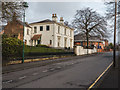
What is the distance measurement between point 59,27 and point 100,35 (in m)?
12.5

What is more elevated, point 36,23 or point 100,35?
point 36,23

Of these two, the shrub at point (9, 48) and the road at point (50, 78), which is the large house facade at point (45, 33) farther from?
the road at point (50, 78)

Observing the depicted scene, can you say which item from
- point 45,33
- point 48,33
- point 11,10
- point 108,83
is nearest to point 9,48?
point 11,10

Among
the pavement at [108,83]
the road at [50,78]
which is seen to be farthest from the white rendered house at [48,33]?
the pavement at [108,83]

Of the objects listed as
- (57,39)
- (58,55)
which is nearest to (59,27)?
(57,39)

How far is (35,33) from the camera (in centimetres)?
3966

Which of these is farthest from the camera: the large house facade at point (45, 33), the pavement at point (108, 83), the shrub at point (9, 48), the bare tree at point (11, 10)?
the large house facade at point (45, 33)

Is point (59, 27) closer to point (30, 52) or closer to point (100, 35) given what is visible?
point (100, 35)

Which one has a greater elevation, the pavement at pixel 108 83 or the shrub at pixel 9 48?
the shrub at pixel 9 48

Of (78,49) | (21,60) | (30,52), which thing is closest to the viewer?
(21,60)

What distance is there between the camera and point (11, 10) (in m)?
A: 14.3

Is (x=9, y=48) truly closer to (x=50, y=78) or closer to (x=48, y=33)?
(x=50, y=78)

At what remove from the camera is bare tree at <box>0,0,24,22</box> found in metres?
13.7

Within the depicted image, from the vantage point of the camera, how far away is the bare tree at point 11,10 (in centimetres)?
1371
